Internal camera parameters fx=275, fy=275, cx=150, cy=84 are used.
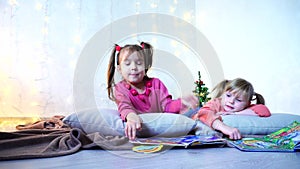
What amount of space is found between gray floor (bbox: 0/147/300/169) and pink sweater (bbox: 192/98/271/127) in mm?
309

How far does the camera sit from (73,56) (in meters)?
2.50

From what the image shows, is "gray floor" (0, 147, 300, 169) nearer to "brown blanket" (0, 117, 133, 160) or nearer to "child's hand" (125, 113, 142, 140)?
"brown blanket" (0, 117, 133, 160)

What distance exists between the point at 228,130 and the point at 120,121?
0.39 m

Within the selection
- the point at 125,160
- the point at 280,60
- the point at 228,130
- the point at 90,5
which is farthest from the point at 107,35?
the point at 125,160

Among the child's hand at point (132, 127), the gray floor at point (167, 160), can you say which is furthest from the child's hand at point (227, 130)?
the child's hand at point (132, 127)

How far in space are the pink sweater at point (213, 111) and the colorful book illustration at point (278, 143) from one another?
19cm

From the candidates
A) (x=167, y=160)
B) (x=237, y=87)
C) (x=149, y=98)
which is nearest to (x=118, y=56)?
(x=149, y=98)

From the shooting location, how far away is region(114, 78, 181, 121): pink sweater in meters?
1.23

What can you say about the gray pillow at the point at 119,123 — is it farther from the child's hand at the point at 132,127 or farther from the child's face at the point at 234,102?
the child's face at the point at 234,102

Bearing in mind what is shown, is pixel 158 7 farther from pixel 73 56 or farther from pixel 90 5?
pixel 73 56

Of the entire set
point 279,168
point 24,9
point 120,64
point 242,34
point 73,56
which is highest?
point 24,9

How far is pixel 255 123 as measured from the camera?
Answer: 1099 millimetres

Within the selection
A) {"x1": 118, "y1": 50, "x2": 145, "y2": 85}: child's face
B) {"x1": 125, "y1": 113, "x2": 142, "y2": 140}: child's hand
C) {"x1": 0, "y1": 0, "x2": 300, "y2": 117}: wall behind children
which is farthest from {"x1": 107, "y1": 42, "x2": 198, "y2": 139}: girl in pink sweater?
{"x1": 0, "y1": 0, "x2": 300, "y2": 117}: wall behind children

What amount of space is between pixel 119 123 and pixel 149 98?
37 cm
